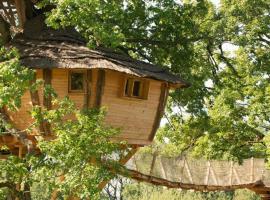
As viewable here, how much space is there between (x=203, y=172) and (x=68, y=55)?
6.54 m

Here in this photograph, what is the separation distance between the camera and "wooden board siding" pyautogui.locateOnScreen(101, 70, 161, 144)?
11477 mm

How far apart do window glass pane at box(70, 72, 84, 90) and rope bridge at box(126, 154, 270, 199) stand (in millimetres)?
3722

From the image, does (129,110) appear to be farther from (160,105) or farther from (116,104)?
(160,105)

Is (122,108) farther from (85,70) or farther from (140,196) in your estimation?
(140,196)

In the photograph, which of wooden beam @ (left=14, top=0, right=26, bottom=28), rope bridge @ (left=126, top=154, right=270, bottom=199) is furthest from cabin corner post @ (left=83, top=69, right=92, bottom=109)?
rope bridge @ (left=126, top=154, right=270, bottom=199)

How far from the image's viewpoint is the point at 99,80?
439 inches

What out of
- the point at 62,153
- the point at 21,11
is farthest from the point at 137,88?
the point at 62,153

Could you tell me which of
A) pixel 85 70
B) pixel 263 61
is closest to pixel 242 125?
pixel 263 61

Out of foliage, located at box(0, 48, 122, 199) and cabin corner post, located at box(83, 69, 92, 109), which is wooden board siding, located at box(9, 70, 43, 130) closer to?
cabin corner post, located at box(83, 69, 92, 109)

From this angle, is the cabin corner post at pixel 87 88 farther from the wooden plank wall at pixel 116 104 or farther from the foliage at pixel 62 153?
the foliage at pixel 62 153

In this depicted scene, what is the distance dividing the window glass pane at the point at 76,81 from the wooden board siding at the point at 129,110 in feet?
2.01

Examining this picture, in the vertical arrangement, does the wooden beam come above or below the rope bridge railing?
above

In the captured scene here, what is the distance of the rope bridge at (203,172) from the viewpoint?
14.6 m

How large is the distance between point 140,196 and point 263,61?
75.3ft
